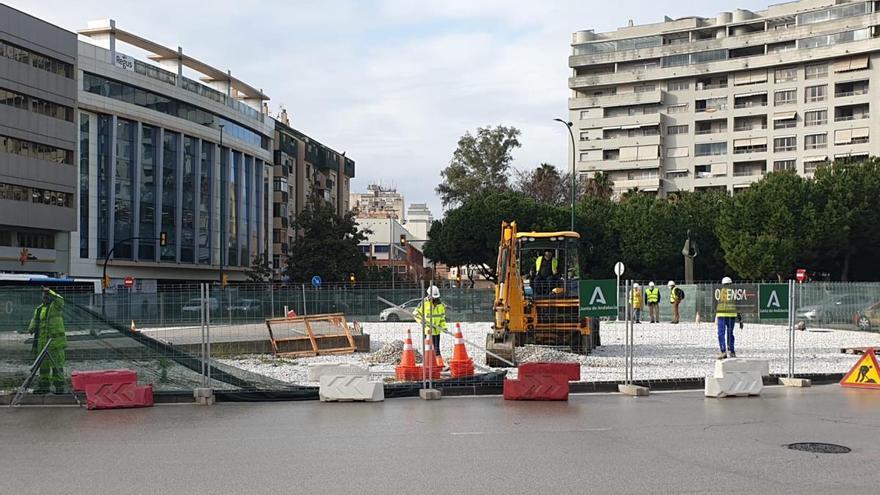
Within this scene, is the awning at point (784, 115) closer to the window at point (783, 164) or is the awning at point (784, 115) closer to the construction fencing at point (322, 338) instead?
the window at point (783, 164)

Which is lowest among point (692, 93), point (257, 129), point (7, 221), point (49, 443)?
point (49, 443)

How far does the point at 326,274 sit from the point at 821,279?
35506 millimetres

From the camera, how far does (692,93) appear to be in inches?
3514

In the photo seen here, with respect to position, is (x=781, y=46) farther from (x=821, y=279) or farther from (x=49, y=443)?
(x=49, y=443)

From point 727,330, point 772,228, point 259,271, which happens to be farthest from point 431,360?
point 259,271

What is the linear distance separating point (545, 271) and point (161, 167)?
47655 millimetres

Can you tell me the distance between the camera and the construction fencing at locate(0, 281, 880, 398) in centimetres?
1454

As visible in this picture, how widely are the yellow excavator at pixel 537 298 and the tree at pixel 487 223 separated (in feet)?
122

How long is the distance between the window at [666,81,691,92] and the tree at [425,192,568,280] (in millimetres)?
35249

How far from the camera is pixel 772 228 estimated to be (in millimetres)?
55531

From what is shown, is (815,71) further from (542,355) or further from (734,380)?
(734,380)

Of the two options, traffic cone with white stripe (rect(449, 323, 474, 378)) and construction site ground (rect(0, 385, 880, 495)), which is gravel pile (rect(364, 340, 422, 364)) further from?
construction site ground (rect(0, 385, 880, 495))

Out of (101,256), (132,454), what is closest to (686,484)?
(132,454)

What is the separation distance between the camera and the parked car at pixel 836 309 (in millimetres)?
28578
